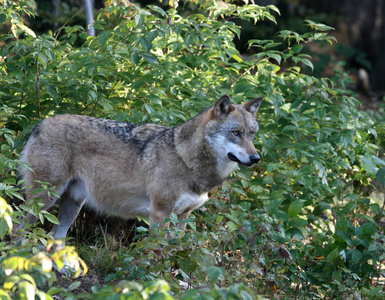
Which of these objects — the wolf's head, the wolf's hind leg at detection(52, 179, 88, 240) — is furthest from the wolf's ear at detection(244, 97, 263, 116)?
the wolf's hind leg at detection(52, 179, 88, 240)

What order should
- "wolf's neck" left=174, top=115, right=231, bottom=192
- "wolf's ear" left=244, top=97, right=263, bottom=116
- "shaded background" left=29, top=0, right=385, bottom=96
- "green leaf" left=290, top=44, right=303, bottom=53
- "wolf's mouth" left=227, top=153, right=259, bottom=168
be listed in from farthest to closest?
"shaded background" left=29, top=0, right=385, bottom=96 < "green leaf" left=290, top=44, right=303, bottom=53 < "wolf's ear" left=244, top=97, right=263, bottom=116 < "wolf's neck" left=174, top=115, right=231, bottom=192 < "wolf's mouth" left=227, top=153, right=259, bottom=168

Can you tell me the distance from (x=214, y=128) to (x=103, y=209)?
155 centimetres

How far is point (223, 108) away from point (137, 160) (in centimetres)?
110

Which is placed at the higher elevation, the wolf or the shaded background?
the wolf

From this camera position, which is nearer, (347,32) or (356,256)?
(356,256)

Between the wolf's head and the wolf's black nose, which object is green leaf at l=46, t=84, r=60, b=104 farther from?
the wolf's black nose

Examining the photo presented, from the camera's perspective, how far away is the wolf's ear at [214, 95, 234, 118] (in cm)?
486

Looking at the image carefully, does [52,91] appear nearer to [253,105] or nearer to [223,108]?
[223,108]

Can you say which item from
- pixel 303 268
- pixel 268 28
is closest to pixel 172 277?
pixel 303 268

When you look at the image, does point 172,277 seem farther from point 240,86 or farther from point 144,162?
point 240,86

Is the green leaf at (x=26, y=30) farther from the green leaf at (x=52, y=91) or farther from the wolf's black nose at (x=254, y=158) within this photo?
the wolf's black nose at (x=254, y=158)

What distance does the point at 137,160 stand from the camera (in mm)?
5086

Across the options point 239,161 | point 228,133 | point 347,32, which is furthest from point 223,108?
point 347,32

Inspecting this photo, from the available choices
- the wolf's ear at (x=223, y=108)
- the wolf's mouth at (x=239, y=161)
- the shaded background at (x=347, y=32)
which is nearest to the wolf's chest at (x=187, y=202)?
the wolf's mouth at (x=239, y=161)
